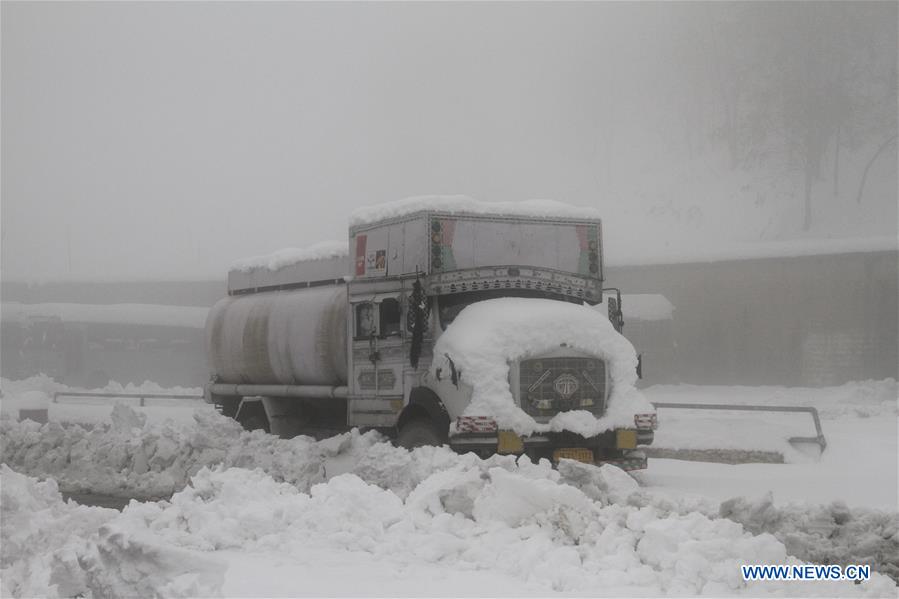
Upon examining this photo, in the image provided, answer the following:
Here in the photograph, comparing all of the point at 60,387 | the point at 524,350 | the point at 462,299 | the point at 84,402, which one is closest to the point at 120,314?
the point at 60,387

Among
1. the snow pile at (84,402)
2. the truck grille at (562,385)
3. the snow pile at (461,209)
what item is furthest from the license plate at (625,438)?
the snow pile at (84,402)

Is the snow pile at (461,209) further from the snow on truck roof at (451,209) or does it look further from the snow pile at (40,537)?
the snow pile at (40,537)

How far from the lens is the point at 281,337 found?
1808 cm

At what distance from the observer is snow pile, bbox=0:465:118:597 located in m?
7.43

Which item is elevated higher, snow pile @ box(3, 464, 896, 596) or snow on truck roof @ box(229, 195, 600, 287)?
snow on truck roof @ box(229, 195, 600, 287)

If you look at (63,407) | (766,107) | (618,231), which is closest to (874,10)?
(766,107)

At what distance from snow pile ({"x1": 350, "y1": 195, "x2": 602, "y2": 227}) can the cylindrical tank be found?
4.91 ft

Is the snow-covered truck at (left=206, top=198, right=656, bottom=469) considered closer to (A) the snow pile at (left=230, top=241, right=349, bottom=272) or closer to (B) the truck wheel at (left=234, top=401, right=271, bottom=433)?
(A) the snow pile at (left=230, top=241, right=349, bottom=272)

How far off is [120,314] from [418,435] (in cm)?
3363

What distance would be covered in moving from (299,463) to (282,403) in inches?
125

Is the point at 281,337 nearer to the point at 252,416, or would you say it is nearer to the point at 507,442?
the point at 252,416

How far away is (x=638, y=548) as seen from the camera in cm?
782

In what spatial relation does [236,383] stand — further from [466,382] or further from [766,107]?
[766,107]

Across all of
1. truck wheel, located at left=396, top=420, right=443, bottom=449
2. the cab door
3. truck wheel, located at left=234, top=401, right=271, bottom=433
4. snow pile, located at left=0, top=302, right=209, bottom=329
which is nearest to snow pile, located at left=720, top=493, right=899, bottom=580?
truck wheel, located at left=396, top=420, right=443, bottom=449
